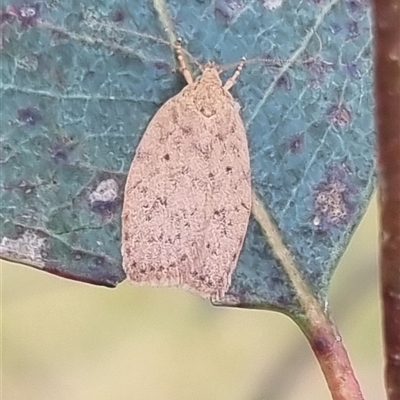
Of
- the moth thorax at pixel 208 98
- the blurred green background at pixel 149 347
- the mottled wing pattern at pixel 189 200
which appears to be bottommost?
the blurred green background at pixel 149 347

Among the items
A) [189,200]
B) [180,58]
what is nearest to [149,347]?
[189,200]

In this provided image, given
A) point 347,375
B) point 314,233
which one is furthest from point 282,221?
point 347,375

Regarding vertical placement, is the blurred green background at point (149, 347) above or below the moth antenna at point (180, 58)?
below

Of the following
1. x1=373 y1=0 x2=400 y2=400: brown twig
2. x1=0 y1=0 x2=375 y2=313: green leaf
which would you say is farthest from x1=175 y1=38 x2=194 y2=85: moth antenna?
x1=373 y1=0 x2=400 y2=400: brown twig

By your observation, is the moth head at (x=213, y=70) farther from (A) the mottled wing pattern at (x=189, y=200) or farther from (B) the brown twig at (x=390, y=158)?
(B) the brown twig at (x=390, y=158)

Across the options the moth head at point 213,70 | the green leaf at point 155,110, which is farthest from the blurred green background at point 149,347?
the moth head at point 213,70

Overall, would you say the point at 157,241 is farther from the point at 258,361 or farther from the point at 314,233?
the point at 258,361

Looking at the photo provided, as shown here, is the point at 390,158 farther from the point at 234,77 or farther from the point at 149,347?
the point at 149,347
